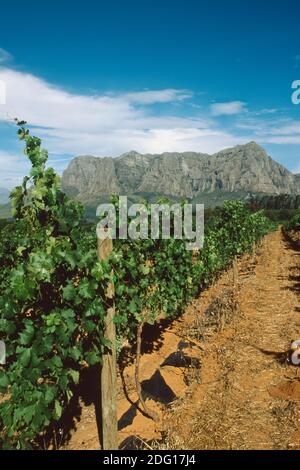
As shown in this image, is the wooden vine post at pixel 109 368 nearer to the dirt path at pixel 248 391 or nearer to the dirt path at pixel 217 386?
the dirt path at pixel 217 386

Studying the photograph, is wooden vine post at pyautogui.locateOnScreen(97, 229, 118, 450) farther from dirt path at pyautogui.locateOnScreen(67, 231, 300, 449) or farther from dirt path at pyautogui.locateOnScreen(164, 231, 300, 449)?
dirt path at pyautogui.locateOnScreen(164, 231, 300, 449)

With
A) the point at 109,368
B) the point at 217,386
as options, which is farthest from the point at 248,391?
the point at 109,368

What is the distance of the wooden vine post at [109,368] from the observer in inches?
172

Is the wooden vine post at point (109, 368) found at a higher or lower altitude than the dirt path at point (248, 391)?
higher

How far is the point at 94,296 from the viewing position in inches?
161

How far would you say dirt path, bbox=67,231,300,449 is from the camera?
5102 millimetres

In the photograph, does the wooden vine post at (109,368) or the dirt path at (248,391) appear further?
the dirt path at (248,391)

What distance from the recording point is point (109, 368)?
4.45 m

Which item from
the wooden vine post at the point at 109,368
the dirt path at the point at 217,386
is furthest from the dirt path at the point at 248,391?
the wooden vine post at the point at 109,368

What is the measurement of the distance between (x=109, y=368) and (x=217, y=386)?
9.15ft

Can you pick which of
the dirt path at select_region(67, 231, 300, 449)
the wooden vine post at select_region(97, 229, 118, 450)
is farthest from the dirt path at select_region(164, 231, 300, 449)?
the wooden vine post at select_region(97, 229, 118, 450)

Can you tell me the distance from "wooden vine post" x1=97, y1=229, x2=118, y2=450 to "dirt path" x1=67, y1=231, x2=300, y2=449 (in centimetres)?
42

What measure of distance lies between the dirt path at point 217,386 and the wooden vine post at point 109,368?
1.38 feet
